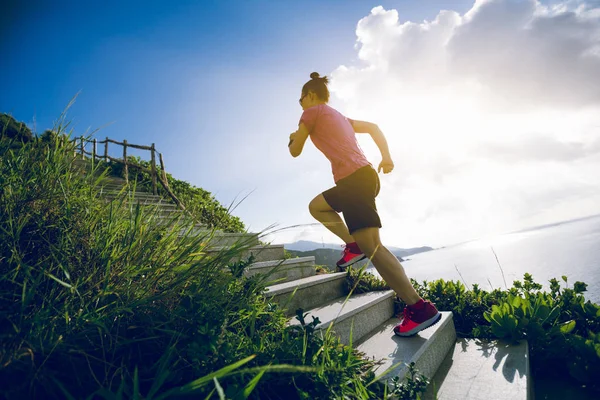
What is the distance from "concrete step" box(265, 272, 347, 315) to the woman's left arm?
42.7 inches

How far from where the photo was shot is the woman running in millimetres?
2039

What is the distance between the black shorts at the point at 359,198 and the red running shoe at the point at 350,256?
1.14 ft

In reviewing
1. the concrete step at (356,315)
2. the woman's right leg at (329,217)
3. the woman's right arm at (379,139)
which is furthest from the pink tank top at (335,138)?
the concrete step at (356,315)

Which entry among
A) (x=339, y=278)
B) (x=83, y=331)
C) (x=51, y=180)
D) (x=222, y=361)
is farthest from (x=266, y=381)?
(x=339, y=278)

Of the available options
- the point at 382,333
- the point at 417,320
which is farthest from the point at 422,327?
the point at 382,333

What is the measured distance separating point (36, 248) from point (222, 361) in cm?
95

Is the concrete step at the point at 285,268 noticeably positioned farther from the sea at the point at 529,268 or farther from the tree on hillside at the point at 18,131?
the tree on hillside at the point at 18,131

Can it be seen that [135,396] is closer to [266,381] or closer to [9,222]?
[266,381]

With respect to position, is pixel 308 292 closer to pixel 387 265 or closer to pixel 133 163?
pixel 387 265

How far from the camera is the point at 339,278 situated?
9.03 ft

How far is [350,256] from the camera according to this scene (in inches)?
94.3

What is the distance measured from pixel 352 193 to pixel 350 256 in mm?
563

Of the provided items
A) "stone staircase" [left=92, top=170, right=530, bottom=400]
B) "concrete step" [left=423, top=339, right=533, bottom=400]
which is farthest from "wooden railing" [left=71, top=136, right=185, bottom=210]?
"concrete step" [left=423, top=339, right=533, bottom=400]

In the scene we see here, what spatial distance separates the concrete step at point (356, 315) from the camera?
1845 millimetres
